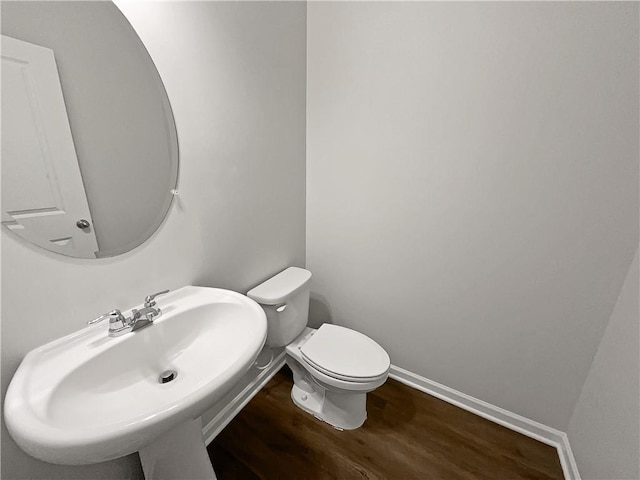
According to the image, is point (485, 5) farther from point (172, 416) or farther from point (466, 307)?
point (172, 416)

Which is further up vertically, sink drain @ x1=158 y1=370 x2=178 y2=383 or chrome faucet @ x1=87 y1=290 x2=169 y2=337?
chrome faucet @ x1=87 y1=290 x2=169 y2=337

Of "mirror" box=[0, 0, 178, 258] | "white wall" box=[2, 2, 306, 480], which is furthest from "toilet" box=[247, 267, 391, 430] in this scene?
"mirror" box=[0, 0, 178, 258]

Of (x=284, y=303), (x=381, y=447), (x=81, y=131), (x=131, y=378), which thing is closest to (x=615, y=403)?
(x=381, y=447)

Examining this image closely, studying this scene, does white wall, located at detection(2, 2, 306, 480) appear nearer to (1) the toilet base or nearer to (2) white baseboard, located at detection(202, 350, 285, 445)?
(2) white baseboard, located at detection(202, 350, 285, 445)

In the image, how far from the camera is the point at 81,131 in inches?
28.0

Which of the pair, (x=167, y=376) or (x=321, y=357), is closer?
(x=167, y=376)

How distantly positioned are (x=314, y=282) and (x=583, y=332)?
1321mm

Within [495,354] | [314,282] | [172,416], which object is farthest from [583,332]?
[172,416]

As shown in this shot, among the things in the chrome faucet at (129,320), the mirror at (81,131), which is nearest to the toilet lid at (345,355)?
the chrome faucet at (129,320)

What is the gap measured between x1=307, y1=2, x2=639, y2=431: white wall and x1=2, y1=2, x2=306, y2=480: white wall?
23 cm

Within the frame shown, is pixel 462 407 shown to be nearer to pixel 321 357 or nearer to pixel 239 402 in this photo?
pixel 321 357

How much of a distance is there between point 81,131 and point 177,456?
3.25ft

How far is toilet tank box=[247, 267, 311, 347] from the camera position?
1.25 meters

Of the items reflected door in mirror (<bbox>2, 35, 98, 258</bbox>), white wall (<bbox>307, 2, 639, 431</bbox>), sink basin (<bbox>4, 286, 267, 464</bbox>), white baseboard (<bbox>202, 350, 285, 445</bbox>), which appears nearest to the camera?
sink basin (<bbox>4, 286, 267, 464</bbox>)
